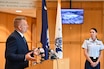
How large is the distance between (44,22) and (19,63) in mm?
1516

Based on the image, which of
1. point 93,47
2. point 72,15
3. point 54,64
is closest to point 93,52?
point 93,47

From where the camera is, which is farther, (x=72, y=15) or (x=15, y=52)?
(x=72, y=15)

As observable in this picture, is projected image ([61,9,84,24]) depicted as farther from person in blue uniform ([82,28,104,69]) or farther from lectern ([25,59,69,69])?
lectern ([25,59,69,69])

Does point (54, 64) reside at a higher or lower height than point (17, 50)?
lower

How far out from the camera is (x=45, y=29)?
184 inches

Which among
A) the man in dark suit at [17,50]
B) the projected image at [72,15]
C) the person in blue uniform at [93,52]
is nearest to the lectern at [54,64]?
the man in dark suit at [17,50]

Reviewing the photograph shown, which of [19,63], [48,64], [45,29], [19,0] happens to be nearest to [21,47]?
[19,63]

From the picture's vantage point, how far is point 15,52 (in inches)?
131

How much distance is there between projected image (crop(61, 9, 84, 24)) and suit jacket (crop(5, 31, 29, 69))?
523 centimetres

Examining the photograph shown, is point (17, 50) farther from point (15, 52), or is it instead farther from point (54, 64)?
point (54, 64)

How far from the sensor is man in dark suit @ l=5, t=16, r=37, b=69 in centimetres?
Answer: 327

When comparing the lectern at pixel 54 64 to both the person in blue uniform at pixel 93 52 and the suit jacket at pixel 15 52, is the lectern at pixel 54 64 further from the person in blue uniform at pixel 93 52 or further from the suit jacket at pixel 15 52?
the person in blue uniform at pixel 93 52

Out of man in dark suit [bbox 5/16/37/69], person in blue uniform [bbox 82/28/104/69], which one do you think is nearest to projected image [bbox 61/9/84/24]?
person in blue uniform [bbox 82/28/104/69]

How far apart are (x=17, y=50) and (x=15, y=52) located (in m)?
0.05
